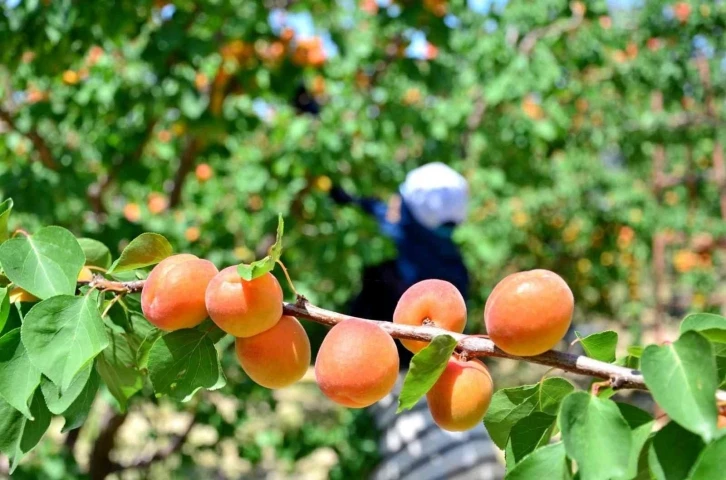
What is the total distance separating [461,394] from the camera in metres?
0.55

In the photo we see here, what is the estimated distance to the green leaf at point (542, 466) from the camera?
0.48 meters

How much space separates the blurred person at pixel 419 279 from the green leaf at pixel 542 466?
1475mm

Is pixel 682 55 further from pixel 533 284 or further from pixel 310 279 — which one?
pixel 533 284

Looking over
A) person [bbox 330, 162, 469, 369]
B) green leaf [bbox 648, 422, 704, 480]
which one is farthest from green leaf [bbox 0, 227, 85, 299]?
person [bbox 330, 162, 469, 369]

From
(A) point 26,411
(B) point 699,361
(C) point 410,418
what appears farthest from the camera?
(C) point 410,418

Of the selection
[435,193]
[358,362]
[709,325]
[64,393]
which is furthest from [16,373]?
[435,193]

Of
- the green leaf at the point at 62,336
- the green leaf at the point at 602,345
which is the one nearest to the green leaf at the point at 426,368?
the green leaf at the point at 602,345

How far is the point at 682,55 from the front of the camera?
3.21 m

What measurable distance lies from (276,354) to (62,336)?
15 centimetres

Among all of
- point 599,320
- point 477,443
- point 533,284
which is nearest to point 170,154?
point 477,443

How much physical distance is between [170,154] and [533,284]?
1906mm

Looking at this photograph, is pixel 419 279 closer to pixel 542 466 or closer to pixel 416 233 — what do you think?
pixel 416 233

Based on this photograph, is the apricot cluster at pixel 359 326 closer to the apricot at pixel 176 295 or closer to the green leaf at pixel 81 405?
the apricot at pixel 176 295

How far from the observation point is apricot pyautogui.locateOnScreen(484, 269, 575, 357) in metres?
0.52
